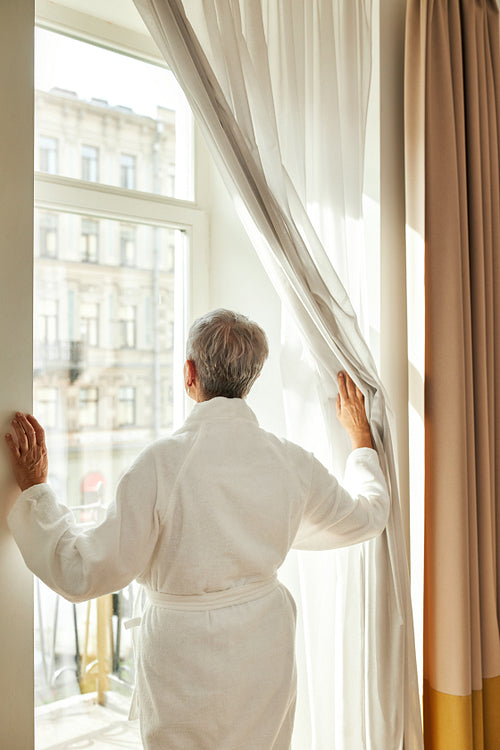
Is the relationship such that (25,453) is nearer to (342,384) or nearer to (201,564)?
(201,564)

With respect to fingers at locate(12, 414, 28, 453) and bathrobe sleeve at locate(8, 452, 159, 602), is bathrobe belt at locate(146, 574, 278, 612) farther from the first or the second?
fingers at locate(12, 414, 28, 453)

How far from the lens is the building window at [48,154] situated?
1.74 m

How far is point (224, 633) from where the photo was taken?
133 centimetres

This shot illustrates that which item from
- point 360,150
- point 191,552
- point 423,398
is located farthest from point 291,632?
→ point 360,150

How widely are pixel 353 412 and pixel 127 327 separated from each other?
2.23 feet

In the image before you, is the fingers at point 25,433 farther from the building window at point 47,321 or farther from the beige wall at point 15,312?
the building window at point 47,321

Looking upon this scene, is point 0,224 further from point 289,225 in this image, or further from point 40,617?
point 40,617

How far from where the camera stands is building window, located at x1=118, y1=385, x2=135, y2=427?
6.19 feet

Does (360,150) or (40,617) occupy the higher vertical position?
(360,150)

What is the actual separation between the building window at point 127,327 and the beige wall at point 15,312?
1.73ft

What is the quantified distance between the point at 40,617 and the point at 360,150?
150cm

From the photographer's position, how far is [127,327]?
6.25 ft

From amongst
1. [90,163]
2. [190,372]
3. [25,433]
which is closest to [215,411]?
[190,372]

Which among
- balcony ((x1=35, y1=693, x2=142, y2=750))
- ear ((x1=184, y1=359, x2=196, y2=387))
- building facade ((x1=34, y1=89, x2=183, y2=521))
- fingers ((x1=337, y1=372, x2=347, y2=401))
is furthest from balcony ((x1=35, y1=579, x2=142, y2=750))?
fingers ((x1=337, y1=372, x2=347, y2=401))
